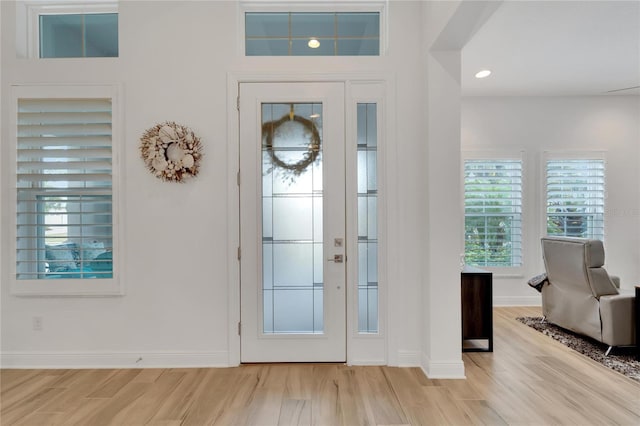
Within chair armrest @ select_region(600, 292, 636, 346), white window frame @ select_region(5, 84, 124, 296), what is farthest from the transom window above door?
chair armrest @ select_region(600, 292, 636, 346)

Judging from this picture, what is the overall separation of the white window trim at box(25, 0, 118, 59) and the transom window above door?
50.0 inches

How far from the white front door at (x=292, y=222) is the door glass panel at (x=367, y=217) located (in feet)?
0.50

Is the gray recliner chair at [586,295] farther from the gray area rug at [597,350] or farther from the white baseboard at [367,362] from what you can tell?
the white baseboard at [367,362]

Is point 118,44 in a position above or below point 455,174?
above

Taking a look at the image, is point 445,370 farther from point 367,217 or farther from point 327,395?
point 367,217

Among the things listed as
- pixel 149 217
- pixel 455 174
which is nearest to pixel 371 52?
pixel 455 174

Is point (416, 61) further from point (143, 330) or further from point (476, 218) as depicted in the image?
point (143, 330)

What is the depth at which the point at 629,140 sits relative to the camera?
5.09 metres

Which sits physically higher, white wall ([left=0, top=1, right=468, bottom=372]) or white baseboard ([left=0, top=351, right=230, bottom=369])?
white wall ([left=0, top=1, right=468, bottom=372])

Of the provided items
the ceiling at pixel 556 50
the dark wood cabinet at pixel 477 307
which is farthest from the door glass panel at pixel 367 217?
the ceiling at pixel 556 50

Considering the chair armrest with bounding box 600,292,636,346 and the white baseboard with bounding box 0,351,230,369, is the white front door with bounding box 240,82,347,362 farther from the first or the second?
the chair armrest with bounding box 600,292,636,346

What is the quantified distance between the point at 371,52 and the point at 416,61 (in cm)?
41

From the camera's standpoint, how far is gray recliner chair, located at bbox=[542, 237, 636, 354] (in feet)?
10.5

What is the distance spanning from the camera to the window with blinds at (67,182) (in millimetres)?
3021
